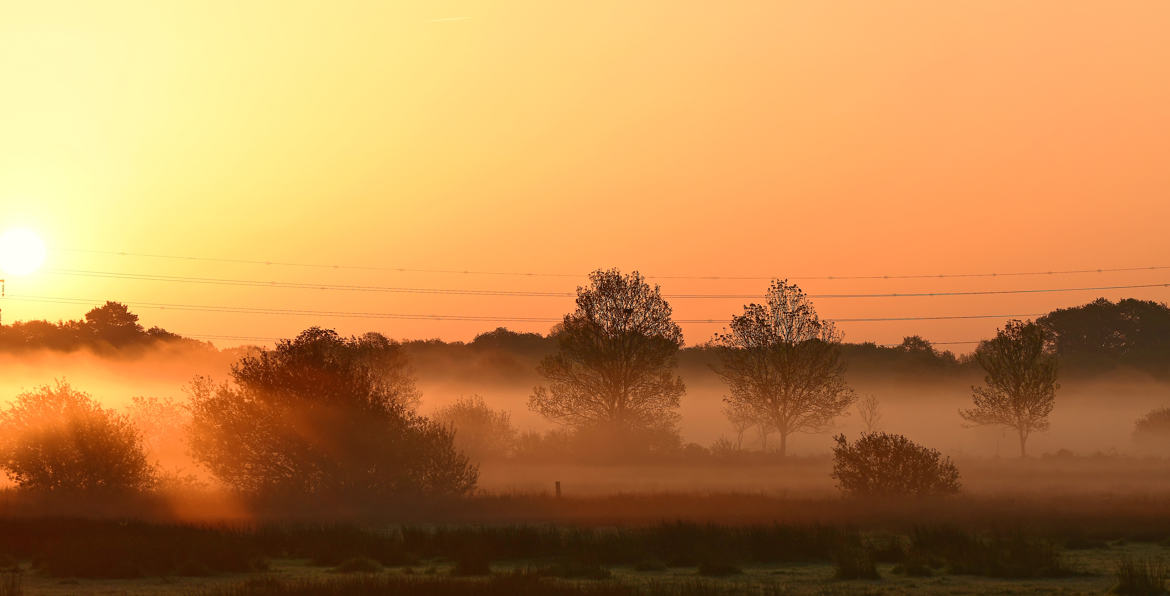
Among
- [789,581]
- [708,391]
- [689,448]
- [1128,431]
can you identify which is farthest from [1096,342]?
[789,581]

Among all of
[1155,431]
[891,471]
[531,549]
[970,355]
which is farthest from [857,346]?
[531,549]

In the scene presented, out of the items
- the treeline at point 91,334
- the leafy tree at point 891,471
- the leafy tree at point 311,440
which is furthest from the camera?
the treeline at point 91,334

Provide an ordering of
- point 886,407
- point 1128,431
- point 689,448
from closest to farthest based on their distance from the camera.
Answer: point 689,448
point 1128,431
point 886,407

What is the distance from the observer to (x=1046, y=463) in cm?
9631

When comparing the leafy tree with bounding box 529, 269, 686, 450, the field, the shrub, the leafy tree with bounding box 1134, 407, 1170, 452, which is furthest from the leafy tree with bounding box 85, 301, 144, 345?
the shrub

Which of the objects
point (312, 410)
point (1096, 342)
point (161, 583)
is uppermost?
point (1096, 342)

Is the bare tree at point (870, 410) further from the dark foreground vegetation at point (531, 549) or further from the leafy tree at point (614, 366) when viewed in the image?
the dark foreground vegetation at point (531, 549)

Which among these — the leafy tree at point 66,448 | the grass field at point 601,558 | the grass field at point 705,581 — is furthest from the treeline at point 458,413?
the grass field at point 705,581

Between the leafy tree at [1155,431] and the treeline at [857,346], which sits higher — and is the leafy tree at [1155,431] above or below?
below

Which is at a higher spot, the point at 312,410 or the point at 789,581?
the point at 312,410

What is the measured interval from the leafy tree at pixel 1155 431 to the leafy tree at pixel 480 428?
2316 inches

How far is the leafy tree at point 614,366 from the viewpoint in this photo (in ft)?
277

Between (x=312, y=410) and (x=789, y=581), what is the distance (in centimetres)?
3175

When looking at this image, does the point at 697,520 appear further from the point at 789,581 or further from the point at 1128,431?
the point at 1128,431
